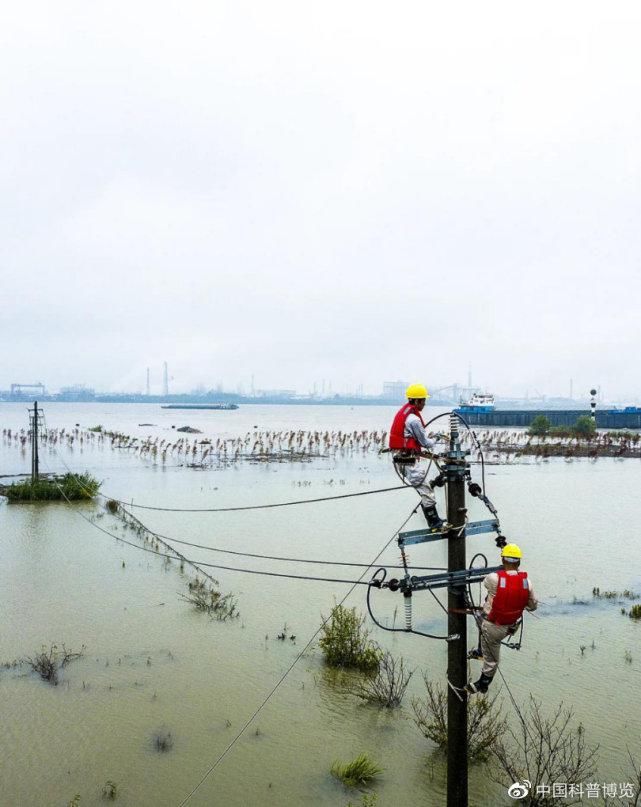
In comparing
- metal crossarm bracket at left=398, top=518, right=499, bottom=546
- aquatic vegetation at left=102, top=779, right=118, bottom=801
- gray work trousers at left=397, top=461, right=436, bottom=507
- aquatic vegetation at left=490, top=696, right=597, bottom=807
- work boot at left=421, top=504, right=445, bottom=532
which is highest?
gray work trousers at left=397, top=461, right=436, bottom=507

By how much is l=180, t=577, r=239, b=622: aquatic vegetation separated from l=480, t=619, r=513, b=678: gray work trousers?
698 centimetres

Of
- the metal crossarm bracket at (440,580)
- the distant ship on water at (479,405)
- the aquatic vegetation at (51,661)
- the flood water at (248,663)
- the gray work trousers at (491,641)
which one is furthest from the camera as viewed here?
the distant ship on water at (479,405)

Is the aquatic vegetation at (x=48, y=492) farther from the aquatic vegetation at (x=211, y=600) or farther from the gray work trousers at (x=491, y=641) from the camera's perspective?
the gray work trousers at (x=491, y=641)

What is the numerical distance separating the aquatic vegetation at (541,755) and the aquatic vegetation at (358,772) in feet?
4.32

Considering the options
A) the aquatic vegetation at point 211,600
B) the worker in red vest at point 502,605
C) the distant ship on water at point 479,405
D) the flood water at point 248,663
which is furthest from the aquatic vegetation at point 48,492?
the distant ship on water at point 479,405

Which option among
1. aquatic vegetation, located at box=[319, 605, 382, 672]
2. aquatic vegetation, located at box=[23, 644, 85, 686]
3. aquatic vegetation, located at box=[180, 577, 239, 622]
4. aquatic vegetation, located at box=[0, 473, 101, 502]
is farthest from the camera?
aquatic vegetation, located at box=[0, 473, 101, 502]

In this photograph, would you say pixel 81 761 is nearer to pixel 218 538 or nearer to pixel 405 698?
pixel 405 698

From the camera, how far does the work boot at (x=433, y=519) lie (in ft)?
19.5

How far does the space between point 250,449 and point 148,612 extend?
3638cm

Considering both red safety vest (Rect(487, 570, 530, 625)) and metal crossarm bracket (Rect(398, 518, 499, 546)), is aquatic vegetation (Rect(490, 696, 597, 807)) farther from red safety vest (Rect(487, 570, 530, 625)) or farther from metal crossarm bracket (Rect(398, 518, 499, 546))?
metal crossarm bracket (Rect(398, 518, 499, 546))

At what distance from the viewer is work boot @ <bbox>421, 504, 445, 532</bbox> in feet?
19.5

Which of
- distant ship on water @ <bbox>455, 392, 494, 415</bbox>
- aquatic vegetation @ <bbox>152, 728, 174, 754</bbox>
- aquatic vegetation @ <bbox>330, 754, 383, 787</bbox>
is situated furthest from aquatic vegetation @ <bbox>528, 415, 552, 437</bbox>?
aquatic vegetation @ <bbox>152, 728, 174, 754</bbox>

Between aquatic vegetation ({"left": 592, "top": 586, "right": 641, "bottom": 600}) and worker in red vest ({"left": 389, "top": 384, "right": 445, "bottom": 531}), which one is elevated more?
worker in red vest ({"left": 389, "top": 384, "right": 445, "bottom": 531})

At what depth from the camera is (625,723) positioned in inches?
331
